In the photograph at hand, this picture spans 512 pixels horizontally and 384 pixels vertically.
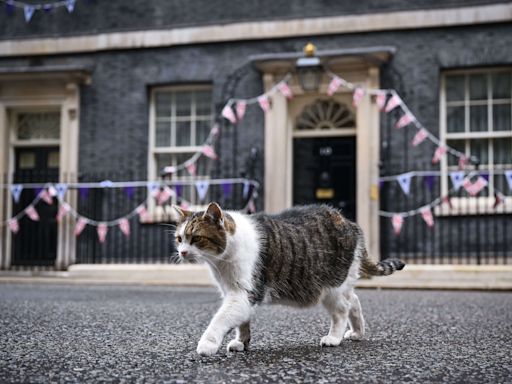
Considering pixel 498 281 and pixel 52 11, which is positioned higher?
pixel 52 11

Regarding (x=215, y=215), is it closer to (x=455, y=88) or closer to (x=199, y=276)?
(x=199, y=276)

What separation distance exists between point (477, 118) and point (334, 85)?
8.61 feet

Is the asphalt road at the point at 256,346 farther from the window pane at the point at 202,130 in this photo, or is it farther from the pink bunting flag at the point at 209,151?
the window pane at the point at 202,130

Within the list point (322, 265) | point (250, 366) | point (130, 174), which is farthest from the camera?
point (130, 174)

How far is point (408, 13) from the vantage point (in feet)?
44.9

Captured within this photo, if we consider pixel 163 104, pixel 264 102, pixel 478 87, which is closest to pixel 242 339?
pixel 264 102

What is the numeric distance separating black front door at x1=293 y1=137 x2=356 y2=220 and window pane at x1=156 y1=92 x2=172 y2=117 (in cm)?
268

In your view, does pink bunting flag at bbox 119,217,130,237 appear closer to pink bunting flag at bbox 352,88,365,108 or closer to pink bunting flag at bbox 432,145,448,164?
pink bunting flag at bbox 352,88,365,108

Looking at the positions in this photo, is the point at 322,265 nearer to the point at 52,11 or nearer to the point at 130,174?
the point at 130,174

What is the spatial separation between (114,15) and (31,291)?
6.93 m

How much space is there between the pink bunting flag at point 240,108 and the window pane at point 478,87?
4146mm

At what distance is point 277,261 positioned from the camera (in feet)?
15.2

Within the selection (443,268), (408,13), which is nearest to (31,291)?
(443,268)

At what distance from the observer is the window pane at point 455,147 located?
1343cm
